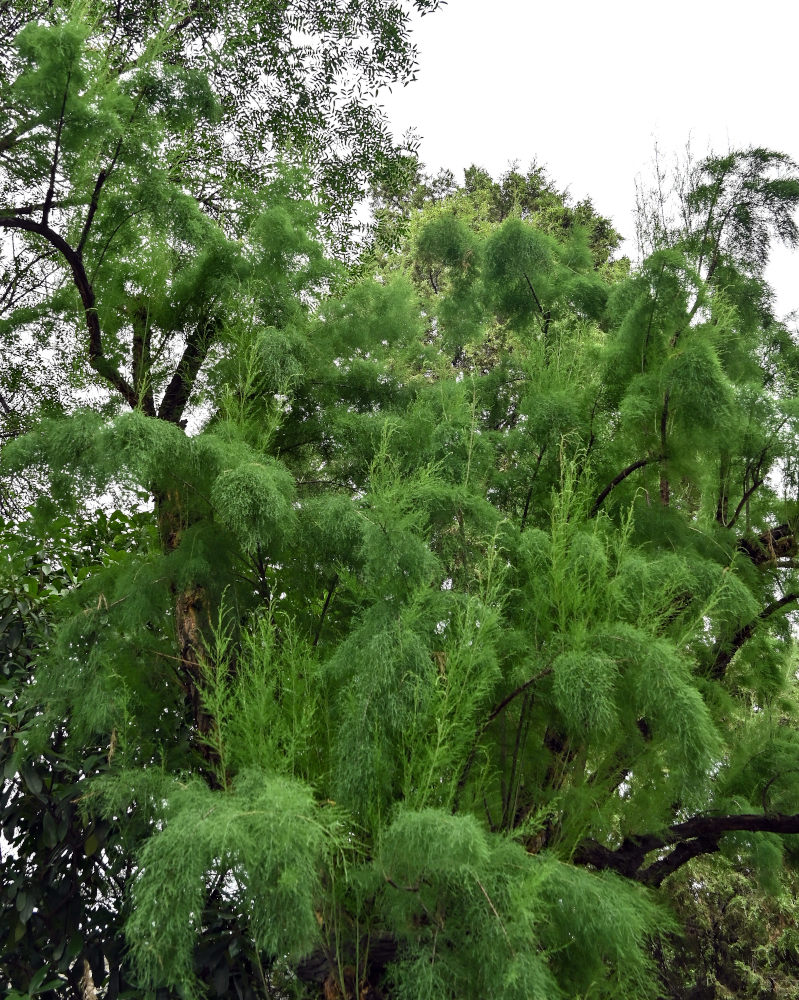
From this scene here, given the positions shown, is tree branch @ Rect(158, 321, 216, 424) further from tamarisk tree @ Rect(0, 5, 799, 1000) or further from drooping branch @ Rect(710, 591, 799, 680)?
drooping branch @ Rect(710, 591, 799, 680)

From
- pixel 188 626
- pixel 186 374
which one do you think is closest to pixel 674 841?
pixel 188 626

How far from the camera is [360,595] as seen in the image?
262 cm

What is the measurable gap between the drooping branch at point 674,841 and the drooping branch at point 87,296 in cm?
220

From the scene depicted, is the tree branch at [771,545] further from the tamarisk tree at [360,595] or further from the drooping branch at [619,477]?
the drooping branch at [619,477]

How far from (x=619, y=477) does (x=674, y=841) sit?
1.22 meters

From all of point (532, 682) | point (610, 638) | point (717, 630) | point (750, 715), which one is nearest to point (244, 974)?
point (532, 682)

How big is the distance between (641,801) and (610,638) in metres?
0.84

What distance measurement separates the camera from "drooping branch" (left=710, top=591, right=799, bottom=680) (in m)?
3.07

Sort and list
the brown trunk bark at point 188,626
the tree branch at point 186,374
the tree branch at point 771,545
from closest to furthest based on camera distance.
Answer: the brown trunk bark at point 188,626
the tree branch at point 771,545
the tree branch at point 186,374

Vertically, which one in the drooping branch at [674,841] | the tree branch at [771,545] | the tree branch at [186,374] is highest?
the tree branch at [186,374]

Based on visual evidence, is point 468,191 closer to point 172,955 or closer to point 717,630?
point 717,630

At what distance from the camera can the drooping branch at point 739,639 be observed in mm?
3072

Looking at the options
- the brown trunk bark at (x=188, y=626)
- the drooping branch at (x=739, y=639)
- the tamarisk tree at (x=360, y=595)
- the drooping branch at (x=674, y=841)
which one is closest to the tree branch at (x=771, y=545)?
the tamarisk tree at (x=360, y=595)

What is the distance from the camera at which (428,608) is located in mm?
2471
